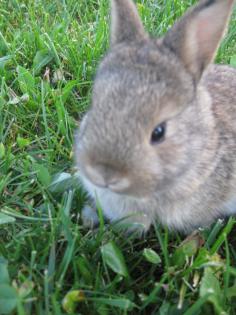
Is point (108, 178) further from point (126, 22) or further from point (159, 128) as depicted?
point (126, 22)

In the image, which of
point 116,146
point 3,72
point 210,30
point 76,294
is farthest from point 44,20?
point 76,294

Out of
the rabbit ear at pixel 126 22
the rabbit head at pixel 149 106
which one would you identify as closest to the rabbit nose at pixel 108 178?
the rabbit head at pixel 149 106

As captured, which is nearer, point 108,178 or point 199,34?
point 108,178

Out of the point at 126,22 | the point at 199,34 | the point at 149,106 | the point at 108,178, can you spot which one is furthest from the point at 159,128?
the point at 126,22

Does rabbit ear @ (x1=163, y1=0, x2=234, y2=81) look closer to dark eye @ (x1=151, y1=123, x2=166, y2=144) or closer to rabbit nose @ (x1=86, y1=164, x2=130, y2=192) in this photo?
dark eye @ (x1=151, y1=123, x2=166, y2=144)

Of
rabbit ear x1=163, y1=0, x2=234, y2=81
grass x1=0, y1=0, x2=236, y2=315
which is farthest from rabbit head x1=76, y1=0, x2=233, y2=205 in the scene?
grass x1=0, y1=0, x2=236, y2=315

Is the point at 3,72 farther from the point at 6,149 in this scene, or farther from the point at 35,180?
the point at 35,180

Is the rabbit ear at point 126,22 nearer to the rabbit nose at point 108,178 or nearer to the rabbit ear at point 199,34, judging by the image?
the rabbit ear at point 199,34
